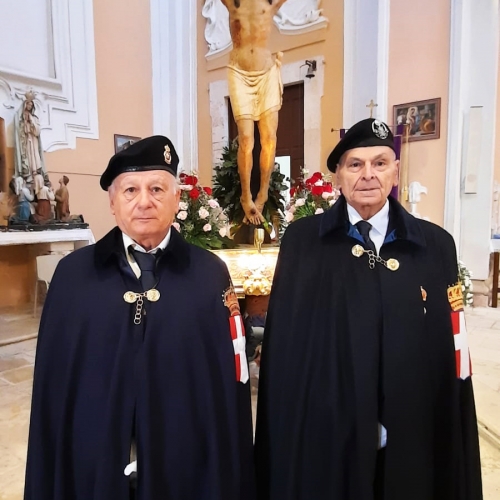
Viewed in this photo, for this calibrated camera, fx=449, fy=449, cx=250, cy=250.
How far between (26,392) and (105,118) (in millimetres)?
4660

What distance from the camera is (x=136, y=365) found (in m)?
1.25

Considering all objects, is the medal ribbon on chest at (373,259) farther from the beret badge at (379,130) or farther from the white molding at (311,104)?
the white molding at (311,104)

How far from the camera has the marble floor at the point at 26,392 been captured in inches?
91.9

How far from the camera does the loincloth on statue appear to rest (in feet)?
10.7

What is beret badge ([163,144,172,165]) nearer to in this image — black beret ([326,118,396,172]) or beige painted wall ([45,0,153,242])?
black beret ([326,118,396,172])

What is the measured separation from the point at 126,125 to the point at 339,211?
6.33m

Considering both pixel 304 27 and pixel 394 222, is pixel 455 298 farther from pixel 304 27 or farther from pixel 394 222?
pixel 304 27

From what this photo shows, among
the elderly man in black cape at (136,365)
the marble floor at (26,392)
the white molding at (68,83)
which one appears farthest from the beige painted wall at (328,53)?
the elderly man in black cape at (136,365)

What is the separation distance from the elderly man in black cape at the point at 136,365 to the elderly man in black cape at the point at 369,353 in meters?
0.26

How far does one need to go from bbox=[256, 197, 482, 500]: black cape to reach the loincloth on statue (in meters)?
1.97

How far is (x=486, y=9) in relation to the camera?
587 cm

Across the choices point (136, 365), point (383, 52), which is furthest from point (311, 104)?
point (136, 365)

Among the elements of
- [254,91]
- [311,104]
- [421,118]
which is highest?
[311,104]

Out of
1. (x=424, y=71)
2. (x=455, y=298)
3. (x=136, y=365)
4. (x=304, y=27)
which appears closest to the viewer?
(x=136, y=365)
